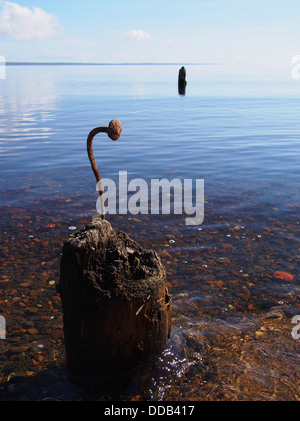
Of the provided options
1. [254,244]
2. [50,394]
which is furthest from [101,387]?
[254,244]

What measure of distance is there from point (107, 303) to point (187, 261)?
3414mm

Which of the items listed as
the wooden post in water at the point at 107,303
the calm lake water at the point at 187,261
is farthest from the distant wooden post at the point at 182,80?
the wooden post in water at the point at 107,303

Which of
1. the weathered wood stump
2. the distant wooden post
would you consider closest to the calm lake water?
the weathered wood stump

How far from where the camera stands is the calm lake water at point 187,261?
3943 mm

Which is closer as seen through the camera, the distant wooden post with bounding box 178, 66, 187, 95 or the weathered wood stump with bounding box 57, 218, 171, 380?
the weathered wood stump with bounding box 57, 218, 171, 380

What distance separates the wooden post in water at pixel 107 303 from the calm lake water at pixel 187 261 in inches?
10.7

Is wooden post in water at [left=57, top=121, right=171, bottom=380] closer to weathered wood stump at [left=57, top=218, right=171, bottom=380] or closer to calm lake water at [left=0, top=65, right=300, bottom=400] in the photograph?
weathered wood stump at [left=57, top=218, right=171, bottom=380]

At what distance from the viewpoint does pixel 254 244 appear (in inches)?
288

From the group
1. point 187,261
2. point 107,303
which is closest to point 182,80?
point 187,261

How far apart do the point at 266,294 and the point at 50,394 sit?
3300mm

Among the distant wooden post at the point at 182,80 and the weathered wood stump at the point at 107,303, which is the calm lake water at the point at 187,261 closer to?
the weathered wood stump at the point at 107,303

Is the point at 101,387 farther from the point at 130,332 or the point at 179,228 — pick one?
the point at 179,228

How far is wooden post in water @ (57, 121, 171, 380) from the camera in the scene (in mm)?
3451

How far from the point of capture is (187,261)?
6727mm
